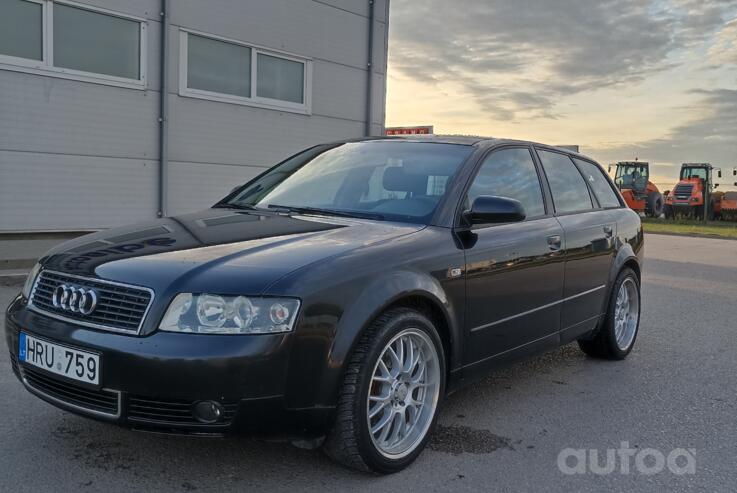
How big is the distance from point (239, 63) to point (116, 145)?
7.57 ft

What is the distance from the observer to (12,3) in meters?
7.87

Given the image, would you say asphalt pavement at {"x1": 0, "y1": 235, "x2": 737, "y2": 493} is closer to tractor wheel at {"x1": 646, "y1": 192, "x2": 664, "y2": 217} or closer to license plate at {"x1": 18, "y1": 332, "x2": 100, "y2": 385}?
license plate at {"x1": 18, "y1": 332, "x2": 100, "y2": 385}

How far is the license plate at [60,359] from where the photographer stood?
276cm

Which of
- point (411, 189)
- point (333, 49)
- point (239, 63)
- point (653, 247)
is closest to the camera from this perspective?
point (411, 189)

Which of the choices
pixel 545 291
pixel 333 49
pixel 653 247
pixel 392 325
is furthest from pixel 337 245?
pixel 653 247

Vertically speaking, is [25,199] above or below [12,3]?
below

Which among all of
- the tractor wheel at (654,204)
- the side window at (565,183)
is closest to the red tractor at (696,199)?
the tractor wheel at (654,204)

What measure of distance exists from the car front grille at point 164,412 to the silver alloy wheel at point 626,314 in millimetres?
3599

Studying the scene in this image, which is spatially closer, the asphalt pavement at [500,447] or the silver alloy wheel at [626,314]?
the asphalt pavement at [500,447]

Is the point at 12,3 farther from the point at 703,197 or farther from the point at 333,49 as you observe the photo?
the point at 703,197

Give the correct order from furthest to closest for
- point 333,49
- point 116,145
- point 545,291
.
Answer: point 333,49
point 116,145
point 545,291

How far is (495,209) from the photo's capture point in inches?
142

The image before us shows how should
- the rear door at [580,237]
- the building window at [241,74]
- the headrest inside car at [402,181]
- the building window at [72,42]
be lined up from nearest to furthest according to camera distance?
1. the headrest inside car at [402,181]
2. the rear door at [580,237]
3. the building window at [72,42]
4. the building window at [241,74]

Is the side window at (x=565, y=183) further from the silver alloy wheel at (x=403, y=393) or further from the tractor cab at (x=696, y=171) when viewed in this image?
the tractor cab at (x=696, y=171)
